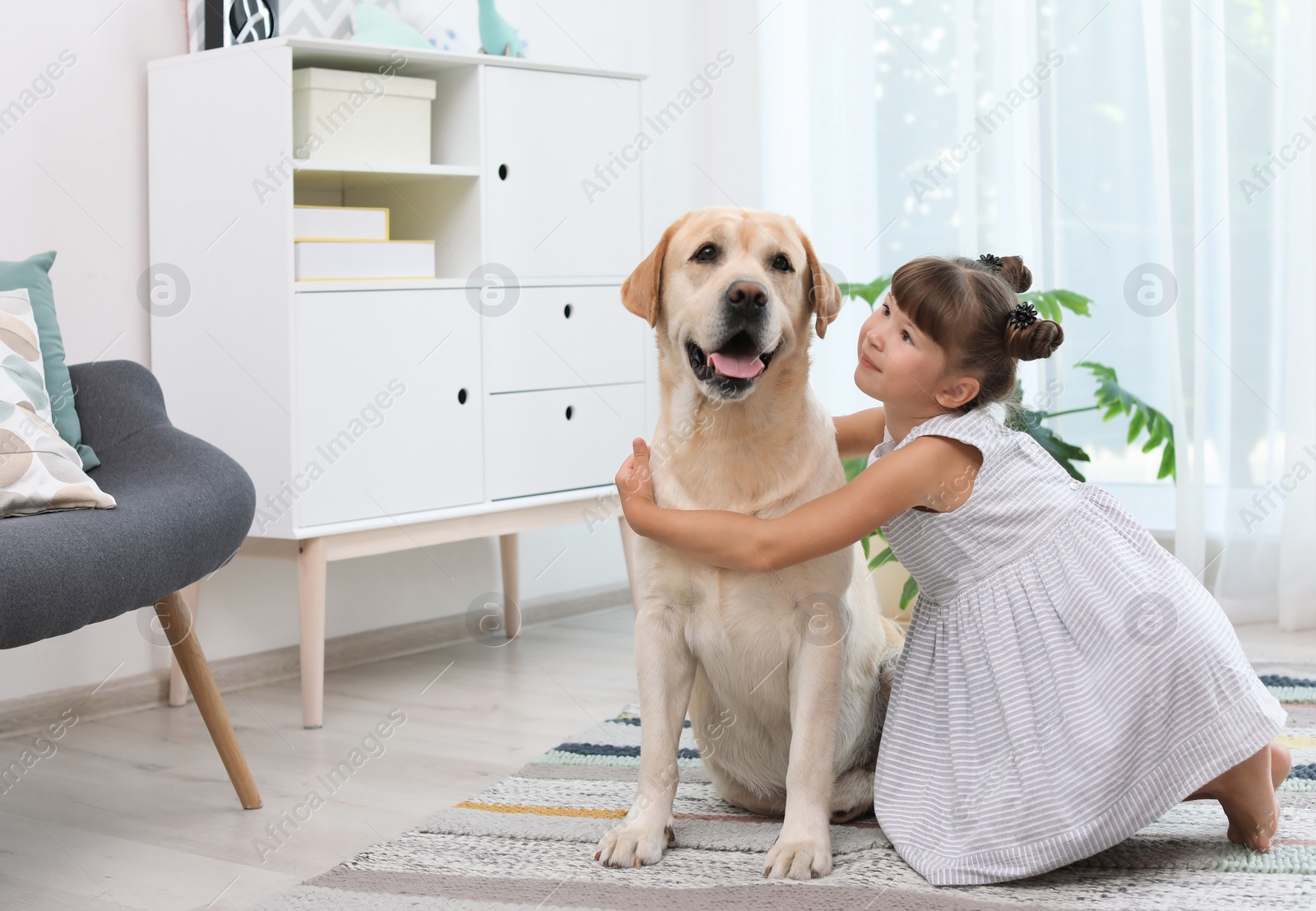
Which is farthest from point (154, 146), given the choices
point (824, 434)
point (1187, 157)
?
point (1187, 157)

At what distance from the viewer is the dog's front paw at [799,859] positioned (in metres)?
1.63

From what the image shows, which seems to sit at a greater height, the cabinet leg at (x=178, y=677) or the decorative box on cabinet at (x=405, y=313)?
the decorative box on cabinet at (x=405, y=313)

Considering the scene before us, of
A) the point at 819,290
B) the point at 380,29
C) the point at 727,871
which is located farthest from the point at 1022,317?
the point at 380,29

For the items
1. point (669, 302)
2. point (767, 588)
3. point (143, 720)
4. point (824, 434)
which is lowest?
point (143, 720)

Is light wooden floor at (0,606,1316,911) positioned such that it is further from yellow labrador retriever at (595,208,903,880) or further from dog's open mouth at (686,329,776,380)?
dog's open mouth at (686,329,776,380)

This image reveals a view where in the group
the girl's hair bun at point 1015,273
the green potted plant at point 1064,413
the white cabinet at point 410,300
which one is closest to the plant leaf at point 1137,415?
A: the green potted plant at point 1064,413

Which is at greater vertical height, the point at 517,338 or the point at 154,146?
the point at 154,146

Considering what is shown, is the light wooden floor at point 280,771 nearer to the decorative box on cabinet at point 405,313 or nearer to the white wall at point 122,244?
the white wall at point 122,244

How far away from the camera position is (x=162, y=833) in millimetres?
1998

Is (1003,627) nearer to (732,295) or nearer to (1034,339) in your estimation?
(1034,339)

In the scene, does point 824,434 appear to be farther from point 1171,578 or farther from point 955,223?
point 955,223

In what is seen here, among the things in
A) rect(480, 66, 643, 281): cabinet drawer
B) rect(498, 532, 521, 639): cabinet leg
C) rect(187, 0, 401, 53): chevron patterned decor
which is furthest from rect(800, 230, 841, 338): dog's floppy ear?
rect(498, 532, 521, 639): cabinet leg

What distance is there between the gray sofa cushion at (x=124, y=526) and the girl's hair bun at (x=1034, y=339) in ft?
3.98

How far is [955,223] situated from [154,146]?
7.25 feet
